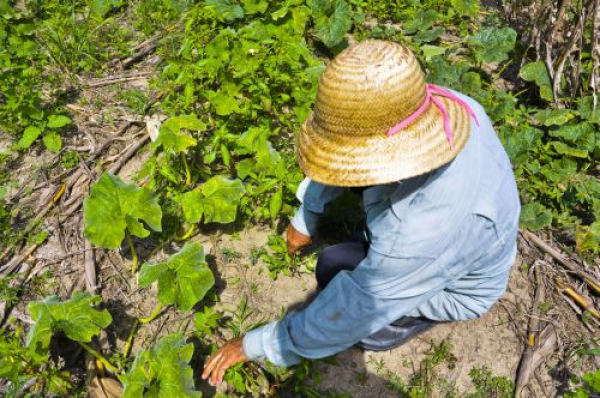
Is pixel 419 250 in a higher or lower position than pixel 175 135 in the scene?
higher

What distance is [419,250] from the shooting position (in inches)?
70.6

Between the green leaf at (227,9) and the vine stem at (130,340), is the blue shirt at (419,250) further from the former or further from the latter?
the green leaf at (227,9)

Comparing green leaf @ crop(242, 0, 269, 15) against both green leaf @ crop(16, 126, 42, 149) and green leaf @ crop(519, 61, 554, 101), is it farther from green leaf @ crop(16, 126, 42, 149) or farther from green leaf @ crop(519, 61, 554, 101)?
green leaf @ crop(519, 61, 554, 101)

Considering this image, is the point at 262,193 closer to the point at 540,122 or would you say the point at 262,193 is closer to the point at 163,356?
the point at 163,356

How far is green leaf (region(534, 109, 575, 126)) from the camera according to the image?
12.0 ft

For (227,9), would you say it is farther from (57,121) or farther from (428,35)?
(428,35)

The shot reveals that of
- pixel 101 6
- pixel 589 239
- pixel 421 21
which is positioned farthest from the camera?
pixel 101 6

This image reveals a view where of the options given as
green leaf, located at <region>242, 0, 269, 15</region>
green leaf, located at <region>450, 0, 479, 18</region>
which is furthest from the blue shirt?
green leaf, located at <region>450, 0, 479, 18</region>

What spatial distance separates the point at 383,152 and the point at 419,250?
42 cm

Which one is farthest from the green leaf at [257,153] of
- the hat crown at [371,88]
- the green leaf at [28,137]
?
the green leaf at [28,137]

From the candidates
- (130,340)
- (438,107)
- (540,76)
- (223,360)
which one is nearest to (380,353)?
(223,360)

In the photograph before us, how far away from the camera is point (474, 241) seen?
1.92 metres

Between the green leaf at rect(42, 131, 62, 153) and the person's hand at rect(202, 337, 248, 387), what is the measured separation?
219 cm

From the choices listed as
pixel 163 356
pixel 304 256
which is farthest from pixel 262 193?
pixel 163 356
